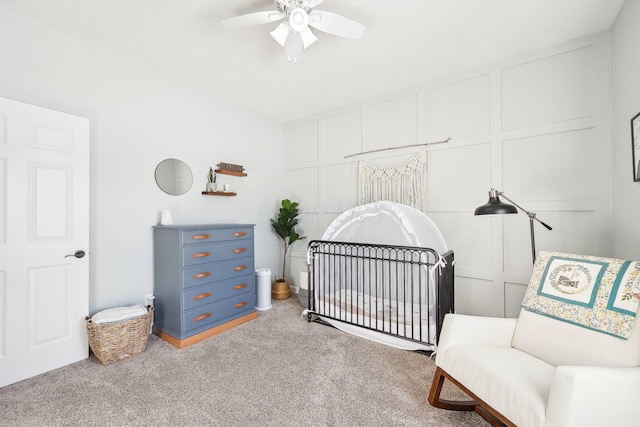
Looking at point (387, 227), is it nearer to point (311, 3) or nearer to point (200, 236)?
point (200, 236)

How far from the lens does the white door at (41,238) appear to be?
6.41 feet

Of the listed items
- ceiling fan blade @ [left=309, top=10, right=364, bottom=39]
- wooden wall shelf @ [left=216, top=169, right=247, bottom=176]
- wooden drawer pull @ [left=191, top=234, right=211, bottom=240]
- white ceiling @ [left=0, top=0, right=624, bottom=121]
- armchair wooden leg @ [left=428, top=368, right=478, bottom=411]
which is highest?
white ceiling @ [left=0, top=0, right=624, bottom=121]

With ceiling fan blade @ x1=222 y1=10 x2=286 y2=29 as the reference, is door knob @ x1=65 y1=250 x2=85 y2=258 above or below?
below

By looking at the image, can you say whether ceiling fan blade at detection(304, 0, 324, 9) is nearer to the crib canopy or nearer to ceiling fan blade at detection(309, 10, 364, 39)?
ceiling fan blade at detection(309, 10, 364, 39)

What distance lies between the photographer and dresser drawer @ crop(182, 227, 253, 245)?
2594mm

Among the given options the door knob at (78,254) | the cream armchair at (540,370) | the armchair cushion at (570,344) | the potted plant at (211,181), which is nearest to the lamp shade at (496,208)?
the cream armchair at (540,370)

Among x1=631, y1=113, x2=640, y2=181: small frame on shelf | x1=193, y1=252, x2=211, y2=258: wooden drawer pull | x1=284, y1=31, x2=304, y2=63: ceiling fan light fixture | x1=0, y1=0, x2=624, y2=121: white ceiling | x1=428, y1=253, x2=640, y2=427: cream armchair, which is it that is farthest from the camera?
x1=193, y1=252, x2=211, y2=258: wooden drawer pull

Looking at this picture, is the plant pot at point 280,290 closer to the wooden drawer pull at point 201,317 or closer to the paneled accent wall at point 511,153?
the wooden drawer pull at point 201,317

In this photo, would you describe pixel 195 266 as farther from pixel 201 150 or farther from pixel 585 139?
pixel 585 139

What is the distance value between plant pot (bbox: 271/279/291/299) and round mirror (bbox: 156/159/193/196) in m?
1.84

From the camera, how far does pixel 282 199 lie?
4.46m

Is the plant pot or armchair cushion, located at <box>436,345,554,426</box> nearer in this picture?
armchair cushion, located at <box>436,345,554,426</box>

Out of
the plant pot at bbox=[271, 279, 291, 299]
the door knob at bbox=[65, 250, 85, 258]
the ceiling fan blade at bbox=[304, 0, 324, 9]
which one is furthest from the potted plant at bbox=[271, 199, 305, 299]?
the ceiling fan blade at bbox=[304, 0, 324, 9]

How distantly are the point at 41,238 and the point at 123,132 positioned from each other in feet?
3.87
